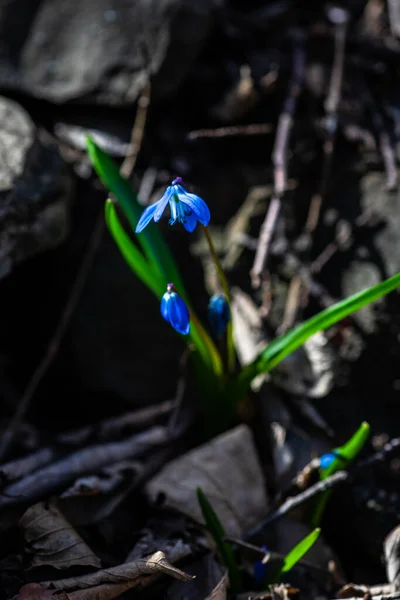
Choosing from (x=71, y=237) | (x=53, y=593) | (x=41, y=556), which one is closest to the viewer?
(x=53, y=593)

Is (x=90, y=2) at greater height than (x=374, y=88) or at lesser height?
greater

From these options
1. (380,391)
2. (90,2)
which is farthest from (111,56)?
(380,391)

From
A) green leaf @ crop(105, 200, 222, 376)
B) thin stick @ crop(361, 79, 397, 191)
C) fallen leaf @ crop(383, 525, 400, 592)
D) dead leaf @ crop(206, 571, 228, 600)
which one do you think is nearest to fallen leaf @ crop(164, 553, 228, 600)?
dead leaf @ crop(206, 571, 228, 600)

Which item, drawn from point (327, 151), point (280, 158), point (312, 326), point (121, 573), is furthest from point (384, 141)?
point (121, 573)

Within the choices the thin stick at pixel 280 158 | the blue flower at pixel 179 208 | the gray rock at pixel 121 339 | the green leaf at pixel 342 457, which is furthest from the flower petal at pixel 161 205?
the gray rock at pixel 121 339

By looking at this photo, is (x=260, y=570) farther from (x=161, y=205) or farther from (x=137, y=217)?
(x=137, y=217)

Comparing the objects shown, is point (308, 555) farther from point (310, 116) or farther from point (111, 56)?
point (111, 56)
